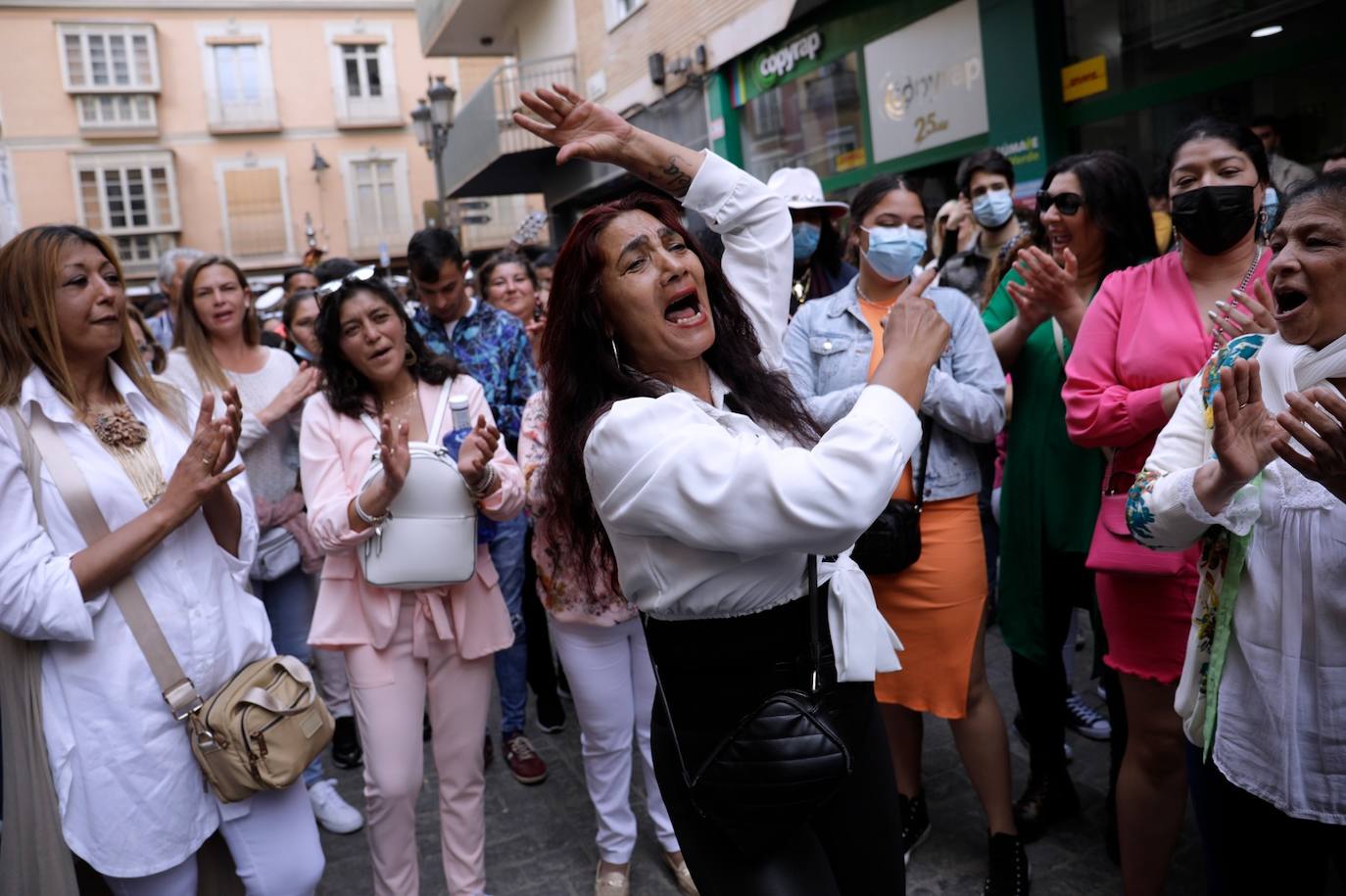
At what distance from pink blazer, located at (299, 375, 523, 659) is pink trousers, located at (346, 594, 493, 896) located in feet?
0.19

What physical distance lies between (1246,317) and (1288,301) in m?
0.32

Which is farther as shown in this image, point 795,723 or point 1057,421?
point 1057,421

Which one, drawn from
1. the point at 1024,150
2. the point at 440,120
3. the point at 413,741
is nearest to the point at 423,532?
the point at 413,741

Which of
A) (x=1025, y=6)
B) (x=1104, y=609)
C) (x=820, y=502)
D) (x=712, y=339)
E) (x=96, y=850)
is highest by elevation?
(x=1025, y=6)

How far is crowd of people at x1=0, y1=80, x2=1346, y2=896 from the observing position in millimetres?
1925

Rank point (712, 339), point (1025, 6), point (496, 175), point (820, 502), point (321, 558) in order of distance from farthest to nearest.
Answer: point (496, 175), point (1025, 6), point (321, 558), point (712, 339), point (820, 502)

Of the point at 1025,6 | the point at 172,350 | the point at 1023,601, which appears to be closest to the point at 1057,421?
the point at 1023,601

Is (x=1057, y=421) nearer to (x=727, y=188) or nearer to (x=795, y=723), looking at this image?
(x=727, y=188)

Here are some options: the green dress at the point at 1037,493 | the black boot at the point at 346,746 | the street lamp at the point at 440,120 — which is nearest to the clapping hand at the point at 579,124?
the green dress at the point at 1037,493

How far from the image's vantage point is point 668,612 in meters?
1.97

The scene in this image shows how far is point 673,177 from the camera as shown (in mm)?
2379

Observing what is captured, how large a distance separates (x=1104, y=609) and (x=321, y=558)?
323 centimetres

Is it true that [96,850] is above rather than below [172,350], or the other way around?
below

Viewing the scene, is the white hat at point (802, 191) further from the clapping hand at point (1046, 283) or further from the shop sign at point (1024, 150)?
the shop sign at point (1024, 150)
